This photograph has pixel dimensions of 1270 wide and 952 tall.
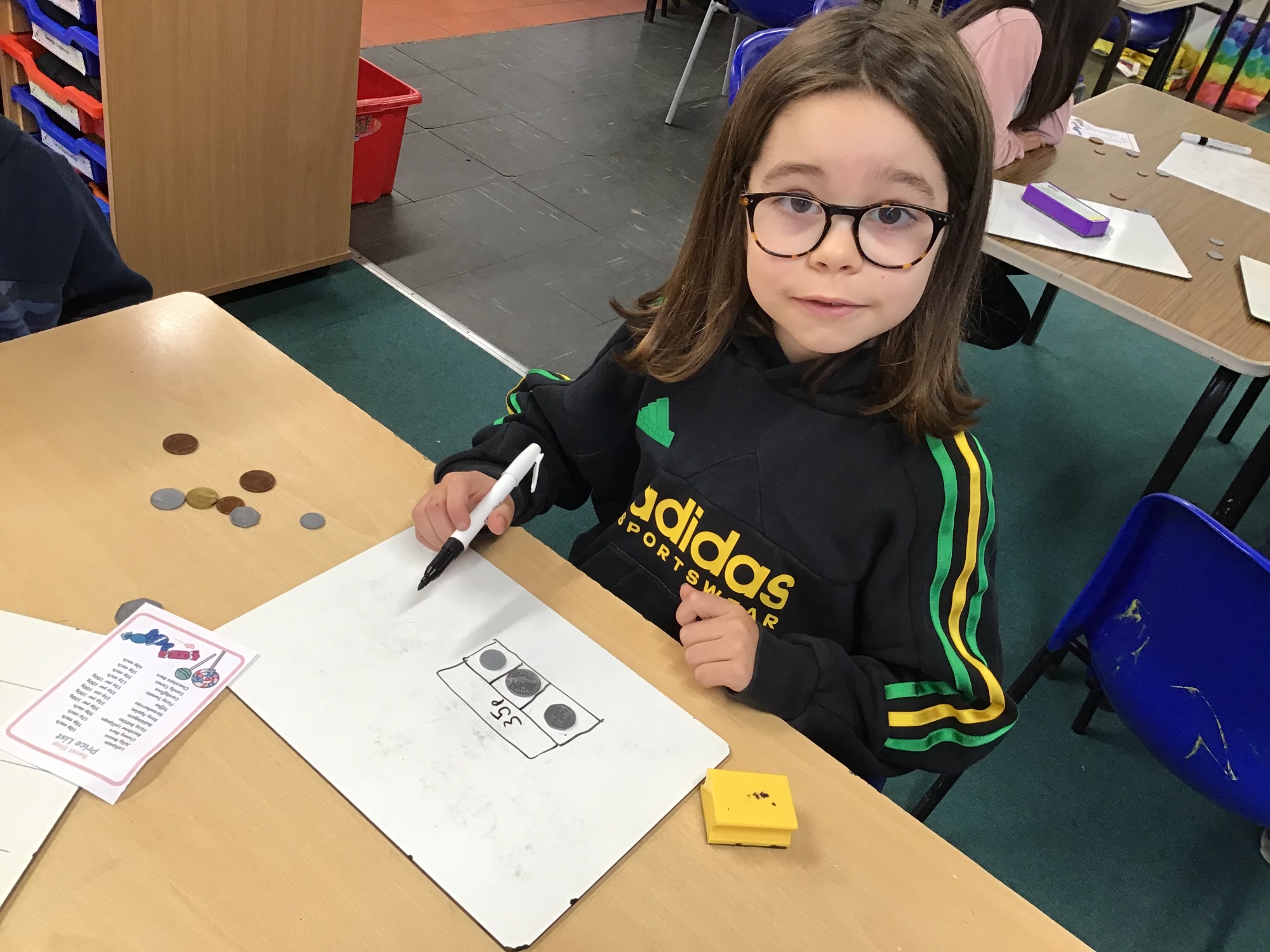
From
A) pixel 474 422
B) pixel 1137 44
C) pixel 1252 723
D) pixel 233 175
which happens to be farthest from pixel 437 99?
pixel 1252 723

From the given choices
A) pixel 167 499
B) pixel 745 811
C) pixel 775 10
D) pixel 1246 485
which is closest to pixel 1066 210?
pixel 1246 485

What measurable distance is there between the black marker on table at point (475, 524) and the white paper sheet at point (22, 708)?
0.26m

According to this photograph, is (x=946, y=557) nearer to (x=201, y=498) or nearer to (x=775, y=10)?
(x=201, y=498)

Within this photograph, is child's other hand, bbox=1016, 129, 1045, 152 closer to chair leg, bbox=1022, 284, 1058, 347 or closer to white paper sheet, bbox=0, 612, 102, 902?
chair leg, bbox=1022, 284, 1058, 347

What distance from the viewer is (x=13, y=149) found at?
1269 mm

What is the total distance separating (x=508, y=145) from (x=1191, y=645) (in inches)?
113

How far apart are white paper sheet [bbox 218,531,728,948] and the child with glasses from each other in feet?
0.25

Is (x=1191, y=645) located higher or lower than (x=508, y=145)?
higher

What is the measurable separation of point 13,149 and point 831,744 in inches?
48.2

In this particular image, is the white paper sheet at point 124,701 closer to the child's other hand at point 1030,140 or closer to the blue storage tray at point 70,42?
the blue storage tray at point 70,42

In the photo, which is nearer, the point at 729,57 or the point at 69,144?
the point at 69,144

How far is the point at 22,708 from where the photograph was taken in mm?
691

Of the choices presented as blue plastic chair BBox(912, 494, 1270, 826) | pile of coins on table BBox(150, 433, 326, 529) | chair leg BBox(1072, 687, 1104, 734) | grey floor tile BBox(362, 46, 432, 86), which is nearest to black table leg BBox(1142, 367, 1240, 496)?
blue plastic chair BBox(912, 494, 1270, 826)

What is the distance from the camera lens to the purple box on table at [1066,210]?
5.95ft
